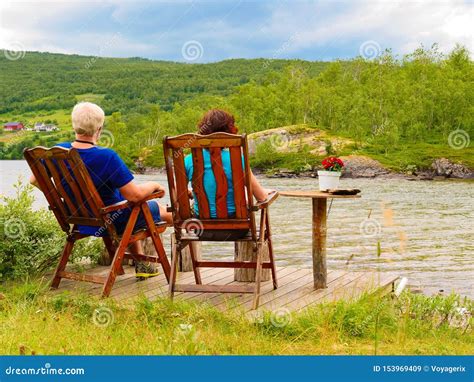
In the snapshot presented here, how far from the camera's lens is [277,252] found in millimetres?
16078

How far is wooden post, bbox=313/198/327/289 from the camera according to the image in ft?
22.8

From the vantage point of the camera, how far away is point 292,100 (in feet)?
375

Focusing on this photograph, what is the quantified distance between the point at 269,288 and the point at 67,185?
2.24 meters

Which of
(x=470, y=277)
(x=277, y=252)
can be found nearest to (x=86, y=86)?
(x=277, y=252)

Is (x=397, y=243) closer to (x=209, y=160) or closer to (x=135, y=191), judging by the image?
(x=209, y=160)

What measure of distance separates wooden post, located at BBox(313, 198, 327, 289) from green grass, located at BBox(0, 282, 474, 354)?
82cm

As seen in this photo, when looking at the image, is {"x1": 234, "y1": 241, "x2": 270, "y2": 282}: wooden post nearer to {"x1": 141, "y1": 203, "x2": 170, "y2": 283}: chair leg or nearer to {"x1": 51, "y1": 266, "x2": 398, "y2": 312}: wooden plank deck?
{"x1": 51, "y1": 266, "x2": 398, "y2": 312}: wooden plank deck

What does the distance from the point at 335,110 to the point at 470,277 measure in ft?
310

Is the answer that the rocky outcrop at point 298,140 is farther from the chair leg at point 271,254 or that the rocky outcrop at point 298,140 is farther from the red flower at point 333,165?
the chair leg at point 271,254

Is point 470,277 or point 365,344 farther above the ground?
point 365,344

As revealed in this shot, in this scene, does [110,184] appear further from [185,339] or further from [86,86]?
[86,86]

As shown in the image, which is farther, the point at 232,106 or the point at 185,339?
the point at 232,106

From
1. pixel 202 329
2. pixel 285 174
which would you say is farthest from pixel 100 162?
pixel 285 174

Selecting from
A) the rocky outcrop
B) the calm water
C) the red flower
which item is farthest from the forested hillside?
the red flower
